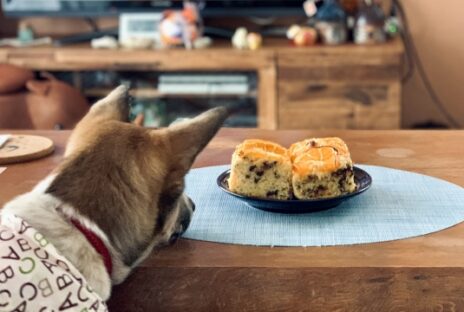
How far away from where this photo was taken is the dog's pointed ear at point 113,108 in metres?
1.25

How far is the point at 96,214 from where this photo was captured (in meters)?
1.10

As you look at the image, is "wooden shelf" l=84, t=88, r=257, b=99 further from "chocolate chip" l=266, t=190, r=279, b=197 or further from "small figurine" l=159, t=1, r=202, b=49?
"chocolate chip" l=266, t=190, r=279, b=197

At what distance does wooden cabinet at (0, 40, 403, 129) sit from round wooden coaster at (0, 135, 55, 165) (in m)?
1.52

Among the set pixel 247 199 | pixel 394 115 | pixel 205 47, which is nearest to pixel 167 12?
pixel 205 47

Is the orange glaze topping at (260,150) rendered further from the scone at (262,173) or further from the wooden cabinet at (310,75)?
the wooden cabinet at (310,75)

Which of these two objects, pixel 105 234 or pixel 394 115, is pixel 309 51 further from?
pixel 105 234

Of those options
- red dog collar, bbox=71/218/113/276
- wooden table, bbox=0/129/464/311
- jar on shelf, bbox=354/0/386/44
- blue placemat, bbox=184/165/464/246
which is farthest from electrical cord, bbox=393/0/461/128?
red dog collar, bbox=71/218/113/276

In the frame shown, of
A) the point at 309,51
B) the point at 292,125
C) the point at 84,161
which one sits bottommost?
the point at 292,125

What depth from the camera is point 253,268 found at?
1.18 meters

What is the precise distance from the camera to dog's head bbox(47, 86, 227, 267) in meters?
1.11

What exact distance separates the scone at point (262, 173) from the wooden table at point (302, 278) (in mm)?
151

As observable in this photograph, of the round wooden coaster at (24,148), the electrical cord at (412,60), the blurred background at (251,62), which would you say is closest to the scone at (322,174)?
the round wooden coaster at (24,148)

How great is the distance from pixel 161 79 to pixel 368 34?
2.97 feet

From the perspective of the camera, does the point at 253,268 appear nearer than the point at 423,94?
Yes
